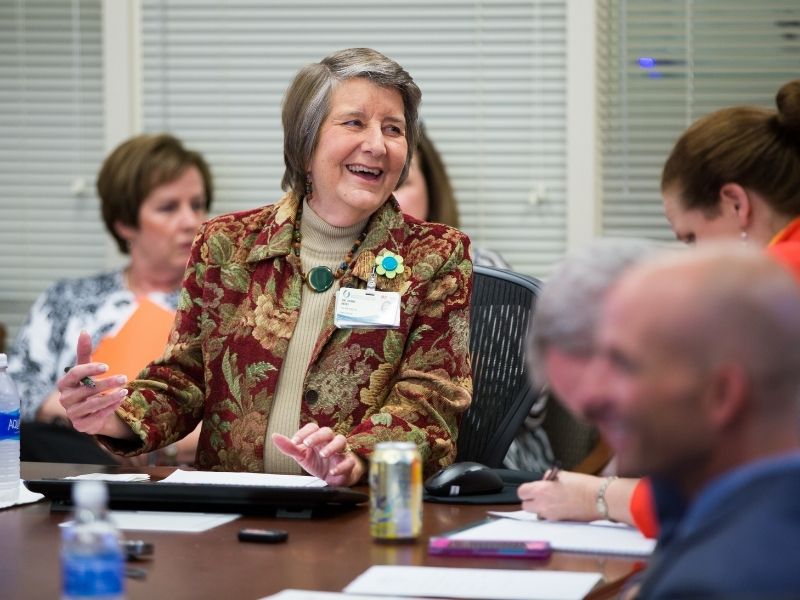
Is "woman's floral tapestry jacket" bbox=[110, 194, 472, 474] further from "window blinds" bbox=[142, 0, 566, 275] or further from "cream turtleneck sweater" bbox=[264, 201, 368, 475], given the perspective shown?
"window blinds" bbox=[142, 0, 566, 275]

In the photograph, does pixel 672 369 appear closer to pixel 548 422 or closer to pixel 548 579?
pixel 548 579

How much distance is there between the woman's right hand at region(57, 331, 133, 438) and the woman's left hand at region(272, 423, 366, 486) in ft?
1.07

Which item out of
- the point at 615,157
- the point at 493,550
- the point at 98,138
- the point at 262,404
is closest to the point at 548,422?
the point at 615,157

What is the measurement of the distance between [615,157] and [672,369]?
3.52 metres

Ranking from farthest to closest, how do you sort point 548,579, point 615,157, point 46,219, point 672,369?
point 46,219 < point 615,157 < point 548,579 < point 672,369

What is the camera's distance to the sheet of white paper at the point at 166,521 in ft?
5.58

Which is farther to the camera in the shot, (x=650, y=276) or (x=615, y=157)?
(x=615, y=157)

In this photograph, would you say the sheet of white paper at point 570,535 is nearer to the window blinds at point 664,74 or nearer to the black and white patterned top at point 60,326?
the black and white patterned top at point 60,326

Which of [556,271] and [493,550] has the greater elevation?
[556,271]

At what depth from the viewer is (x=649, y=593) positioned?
2.77 feet

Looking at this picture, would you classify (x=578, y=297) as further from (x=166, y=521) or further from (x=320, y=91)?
(x=320, y=91)

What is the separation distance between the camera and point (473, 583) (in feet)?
4.53

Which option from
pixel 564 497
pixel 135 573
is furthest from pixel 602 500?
pixel 135 573

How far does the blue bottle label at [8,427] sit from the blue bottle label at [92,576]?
3.35 ft
